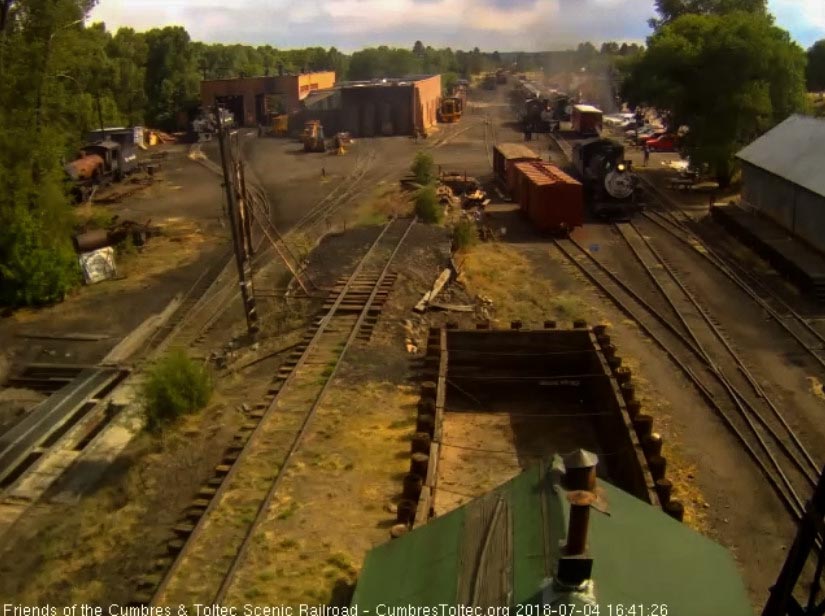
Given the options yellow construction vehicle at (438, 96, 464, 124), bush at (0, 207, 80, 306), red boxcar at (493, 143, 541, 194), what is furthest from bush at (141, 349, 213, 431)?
yellow construction vehicle at (438, 96, 464, 124)

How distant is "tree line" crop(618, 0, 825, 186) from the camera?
3241 cm

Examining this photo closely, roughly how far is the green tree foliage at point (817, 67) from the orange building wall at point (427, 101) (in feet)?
129

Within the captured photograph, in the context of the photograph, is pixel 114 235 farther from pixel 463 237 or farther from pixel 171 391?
pixel 171 391

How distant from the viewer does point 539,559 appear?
201 inches

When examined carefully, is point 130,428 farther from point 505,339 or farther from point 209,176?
point 209,176

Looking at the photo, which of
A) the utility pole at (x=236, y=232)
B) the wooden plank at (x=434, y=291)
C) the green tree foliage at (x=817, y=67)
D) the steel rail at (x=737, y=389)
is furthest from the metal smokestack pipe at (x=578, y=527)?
the green tree foliage at (x=817, y=67)

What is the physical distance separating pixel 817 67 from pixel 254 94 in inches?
2278

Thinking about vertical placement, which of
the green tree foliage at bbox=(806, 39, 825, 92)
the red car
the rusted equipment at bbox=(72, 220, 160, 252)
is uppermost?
the green tree foliage at bbox=(806, 39, 825, 92)

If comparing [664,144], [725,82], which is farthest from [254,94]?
[725,82]

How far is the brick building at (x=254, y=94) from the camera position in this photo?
221 feet

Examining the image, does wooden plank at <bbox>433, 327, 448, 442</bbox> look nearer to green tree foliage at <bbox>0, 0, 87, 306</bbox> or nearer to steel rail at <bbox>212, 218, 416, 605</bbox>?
steel rail at <bbox>212, 218, 416, 605</bbox>

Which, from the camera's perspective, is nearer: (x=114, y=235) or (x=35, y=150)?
(x=35, y=150)

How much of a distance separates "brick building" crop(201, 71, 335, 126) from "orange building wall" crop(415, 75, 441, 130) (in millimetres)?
11203

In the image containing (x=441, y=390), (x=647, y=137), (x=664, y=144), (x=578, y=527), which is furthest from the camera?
(x=647, y=137)
